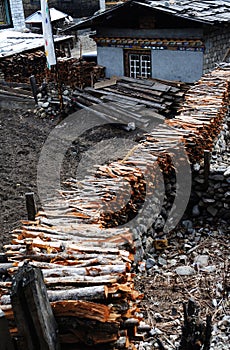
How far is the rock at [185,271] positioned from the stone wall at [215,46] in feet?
42.4

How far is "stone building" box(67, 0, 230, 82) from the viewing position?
18.0m

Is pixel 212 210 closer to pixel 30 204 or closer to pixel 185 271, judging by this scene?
pixel 185 271

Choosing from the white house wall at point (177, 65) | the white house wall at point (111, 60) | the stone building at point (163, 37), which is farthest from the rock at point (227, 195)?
the white house wall at point (111, 60)

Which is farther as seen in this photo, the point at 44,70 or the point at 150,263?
the point at 44,70

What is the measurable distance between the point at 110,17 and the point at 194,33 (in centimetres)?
425

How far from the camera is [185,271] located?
7.80 metres

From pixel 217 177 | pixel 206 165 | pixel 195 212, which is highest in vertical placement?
pixel 206 165

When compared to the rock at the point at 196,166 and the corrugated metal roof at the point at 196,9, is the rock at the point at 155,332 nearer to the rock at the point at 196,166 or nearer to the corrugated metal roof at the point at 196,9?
the rock at the point at 196,166

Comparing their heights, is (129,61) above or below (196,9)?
below

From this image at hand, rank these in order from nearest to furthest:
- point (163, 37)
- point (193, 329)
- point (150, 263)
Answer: point (193, 329) < point (150, 263) < point (163, 37)

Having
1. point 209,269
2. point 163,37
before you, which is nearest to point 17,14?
point 163,37

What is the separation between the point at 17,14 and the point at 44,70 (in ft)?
44.6

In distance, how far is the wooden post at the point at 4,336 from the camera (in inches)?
144

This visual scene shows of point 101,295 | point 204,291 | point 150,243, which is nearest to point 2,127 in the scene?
point 150,243
